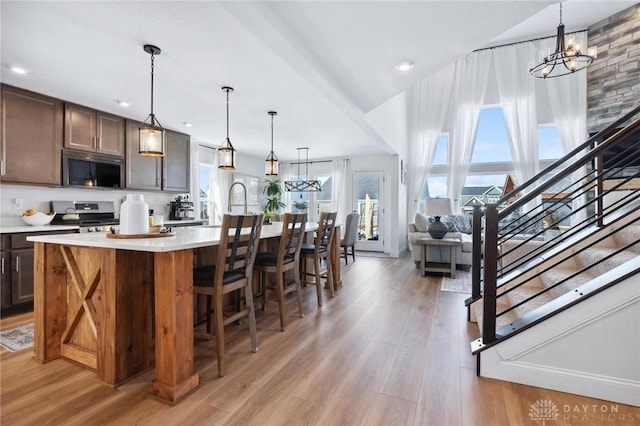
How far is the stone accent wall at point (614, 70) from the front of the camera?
523 centimetres

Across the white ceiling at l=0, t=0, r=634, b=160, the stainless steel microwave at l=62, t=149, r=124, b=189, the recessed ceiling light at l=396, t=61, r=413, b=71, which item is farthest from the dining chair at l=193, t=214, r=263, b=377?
the stainless steel microwave at l=62, t=149, r=124, b=189

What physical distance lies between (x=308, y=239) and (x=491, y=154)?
5.43m

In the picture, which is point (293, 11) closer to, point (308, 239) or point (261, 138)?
point (308, 239)

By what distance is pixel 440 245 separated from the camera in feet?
15.3

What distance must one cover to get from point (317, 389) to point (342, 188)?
19.2 feet

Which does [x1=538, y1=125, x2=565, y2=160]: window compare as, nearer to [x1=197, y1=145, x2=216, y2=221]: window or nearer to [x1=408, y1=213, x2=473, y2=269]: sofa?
[x1=408, y1=213, x2=473, y2=269]: sofa

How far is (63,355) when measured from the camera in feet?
6.81

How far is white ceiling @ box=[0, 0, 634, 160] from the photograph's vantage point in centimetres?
199

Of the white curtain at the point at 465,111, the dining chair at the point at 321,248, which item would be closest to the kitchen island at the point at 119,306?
the dining chair at the point at 321,248

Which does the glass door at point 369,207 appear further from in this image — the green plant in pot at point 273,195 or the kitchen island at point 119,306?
the kitchen island at point 119,306

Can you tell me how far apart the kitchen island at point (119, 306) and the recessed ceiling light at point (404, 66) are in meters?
2.34

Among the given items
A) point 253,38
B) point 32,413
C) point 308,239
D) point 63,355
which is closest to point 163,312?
point 32,413

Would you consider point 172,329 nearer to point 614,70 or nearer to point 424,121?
point 424,121

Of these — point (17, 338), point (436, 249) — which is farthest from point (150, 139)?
point (436, 249)
